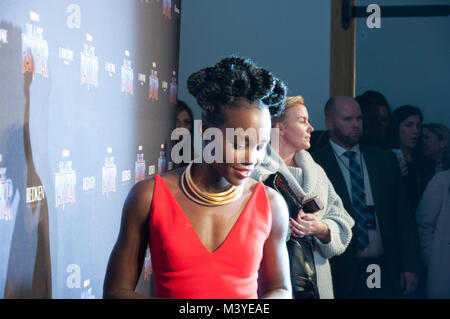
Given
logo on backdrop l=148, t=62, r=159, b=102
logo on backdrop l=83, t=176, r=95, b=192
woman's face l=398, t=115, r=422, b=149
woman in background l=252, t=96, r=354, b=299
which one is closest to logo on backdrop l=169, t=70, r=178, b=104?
logo on backdrop l=148, t=62, r=159, b=102

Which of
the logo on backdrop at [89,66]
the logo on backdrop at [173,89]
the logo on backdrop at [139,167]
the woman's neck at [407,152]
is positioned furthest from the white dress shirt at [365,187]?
the logo on backdrop at [89,66]

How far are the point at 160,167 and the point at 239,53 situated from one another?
0.70m

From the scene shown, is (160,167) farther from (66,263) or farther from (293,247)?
(66,263)

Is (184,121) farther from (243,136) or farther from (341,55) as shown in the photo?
(243,136)

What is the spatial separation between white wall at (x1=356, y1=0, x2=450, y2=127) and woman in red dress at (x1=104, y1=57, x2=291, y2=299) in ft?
5.23

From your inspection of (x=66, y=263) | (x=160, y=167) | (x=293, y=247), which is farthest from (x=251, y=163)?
(x=160, y=167)

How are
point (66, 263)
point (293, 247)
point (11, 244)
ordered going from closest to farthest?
point (11, 244), point (66, 263), point (293, 247)

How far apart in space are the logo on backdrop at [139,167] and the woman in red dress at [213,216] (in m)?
0.95

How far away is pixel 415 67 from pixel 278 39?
728 mm

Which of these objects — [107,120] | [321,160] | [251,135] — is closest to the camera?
[251,135]

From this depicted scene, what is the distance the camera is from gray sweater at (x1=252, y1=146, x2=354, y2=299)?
81.4 inches

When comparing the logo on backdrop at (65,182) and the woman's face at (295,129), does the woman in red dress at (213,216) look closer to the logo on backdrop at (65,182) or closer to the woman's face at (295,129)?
the logo on backdrop at (65,182)

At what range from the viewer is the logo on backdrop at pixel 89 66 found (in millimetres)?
1434

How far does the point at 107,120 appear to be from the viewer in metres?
1.67
